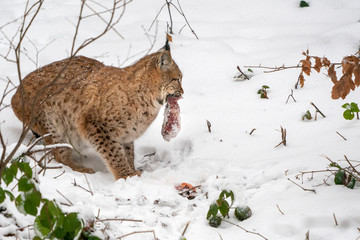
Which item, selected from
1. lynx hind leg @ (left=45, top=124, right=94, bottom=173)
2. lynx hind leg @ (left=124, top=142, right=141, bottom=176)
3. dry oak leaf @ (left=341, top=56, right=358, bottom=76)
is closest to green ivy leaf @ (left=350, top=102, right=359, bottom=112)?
dry oak leaf @ (left=341, top=56, right=358, bottom=76)

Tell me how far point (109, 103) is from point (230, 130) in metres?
1.36

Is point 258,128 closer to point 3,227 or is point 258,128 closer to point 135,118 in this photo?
point 135,118

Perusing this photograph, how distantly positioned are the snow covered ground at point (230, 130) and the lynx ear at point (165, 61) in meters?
0.43

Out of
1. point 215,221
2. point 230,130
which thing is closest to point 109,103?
point 230,130

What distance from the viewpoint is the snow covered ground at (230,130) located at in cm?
356

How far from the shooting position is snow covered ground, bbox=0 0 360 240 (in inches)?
140

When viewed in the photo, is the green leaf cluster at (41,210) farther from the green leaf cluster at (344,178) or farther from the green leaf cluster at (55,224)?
the green leaf cluster at (344,178)

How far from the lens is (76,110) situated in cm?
530

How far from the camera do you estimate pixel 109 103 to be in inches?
202

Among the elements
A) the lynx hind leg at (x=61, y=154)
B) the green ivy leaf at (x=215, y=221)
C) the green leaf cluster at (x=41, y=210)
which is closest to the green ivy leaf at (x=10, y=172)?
the green leaf cluster at (x=41, y=210)

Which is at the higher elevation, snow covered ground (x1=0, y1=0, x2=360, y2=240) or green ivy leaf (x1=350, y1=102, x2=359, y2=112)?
green ivy leaf (x1=350, y1=102, x2=359, y2=112)

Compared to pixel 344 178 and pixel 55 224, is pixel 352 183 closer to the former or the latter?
pixel 344 178

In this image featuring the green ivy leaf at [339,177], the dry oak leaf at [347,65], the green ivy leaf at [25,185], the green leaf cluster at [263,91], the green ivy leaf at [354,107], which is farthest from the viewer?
the green leaf cluster at [263,91]

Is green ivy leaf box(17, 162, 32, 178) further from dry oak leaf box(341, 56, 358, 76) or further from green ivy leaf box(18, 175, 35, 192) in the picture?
dry oak leaf box(341, 56, 358, 76)
